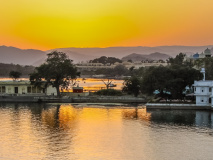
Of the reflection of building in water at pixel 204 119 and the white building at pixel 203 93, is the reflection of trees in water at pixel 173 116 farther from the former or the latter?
the white building at pixel 203 93

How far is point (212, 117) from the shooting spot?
38125 mm

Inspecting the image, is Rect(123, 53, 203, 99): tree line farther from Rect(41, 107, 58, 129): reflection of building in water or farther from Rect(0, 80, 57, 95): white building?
Rect(0, 80, 57, 95): white building

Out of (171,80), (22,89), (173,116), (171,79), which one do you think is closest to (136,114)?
(173,116)

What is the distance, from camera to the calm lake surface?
2370 cm

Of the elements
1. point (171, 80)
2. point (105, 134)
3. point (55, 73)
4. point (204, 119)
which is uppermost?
point (55, 73)

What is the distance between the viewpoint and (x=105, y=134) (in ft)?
96.9

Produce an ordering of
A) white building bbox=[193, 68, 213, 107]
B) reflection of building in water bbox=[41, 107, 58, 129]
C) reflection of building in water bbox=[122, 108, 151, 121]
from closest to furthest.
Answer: reflection of building in water bbox=[41, 107, 58, 129] → reflection of building in water bbox=[122, 108, 151, 121] → white building bbox=[193, 68, 213, 107]

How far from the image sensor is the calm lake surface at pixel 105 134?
23703 millimetres

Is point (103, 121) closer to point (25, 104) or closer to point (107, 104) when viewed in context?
point (107, 104)

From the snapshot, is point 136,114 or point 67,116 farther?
point 136,114

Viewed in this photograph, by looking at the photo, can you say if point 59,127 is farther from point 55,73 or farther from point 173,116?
point 55,73

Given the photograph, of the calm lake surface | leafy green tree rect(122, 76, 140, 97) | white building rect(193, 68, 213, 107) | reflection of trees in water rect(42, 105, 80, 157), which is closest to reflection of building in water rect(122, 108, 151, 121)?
the calm lake surface

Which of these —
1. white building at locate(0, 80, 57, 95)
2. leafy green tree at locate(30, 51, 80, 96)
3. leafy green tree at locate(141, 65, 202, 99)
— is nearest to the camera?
leafy green tree at locate(141, 65, 202, 99)

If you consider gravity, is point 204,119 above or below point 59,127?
above
